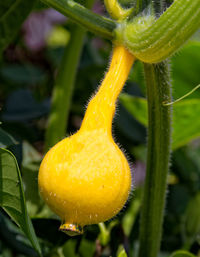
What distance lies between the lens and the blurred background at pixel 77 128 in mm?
769

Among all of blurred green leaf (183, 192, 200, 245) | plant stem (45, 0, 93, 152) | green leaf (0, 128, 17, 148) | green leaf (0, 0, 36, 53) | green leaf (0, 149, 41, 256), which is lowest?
blurred green leaf (183, 192, 200, 245)

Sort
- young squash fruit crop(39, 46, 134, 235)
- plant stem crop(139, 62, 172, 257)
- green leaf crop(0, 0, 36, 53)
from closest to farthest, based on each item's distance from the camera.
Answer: young squash fruit crop(39, 46, 134, 235)
plant stem crop(139, 62, 172, 257)
green leaf crop(0, 0, 36, 53)

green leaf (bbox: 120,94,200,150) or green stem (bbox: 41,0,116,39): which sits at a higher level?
green stem (bbox: 41,0,116,39)

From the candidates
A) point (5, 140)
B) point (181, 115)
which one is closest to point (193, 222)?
point (181, 115)

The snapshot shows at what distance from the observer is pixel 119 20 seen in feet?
1.84

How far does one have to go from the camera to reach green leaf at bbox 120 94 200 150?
0.88 meters

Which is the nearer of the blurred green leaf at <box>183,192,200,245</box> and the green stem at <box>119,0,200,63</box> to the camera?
the green stem at <box>119,0,200,63</box>

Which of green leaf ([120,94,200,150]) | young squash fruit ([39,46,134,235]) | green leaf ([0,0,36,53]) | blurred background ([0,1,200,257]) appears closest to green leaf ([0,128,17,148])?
blurred background ([0,1,200,257])

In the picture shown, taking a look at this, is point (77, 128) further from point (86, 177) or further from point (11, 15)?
point (86, 177)

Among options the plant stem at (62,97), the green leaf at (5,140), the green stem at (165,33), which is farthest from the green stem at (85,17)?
the plant stem at (62,97)

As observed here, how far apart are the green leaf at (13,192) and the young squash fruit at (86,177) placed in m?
0.04

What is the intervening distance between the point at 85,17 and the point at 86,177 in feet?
0.65

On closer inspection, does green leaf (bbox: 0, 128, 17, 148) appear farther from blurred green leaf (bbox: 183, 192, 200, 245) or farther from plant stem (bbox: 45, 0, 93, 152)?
blurred green leaf (bbox: 183, 192, 200, 245)

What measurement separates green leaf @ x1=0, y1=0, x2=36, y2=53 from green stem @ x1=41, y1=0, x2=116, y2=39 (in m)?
0.23
